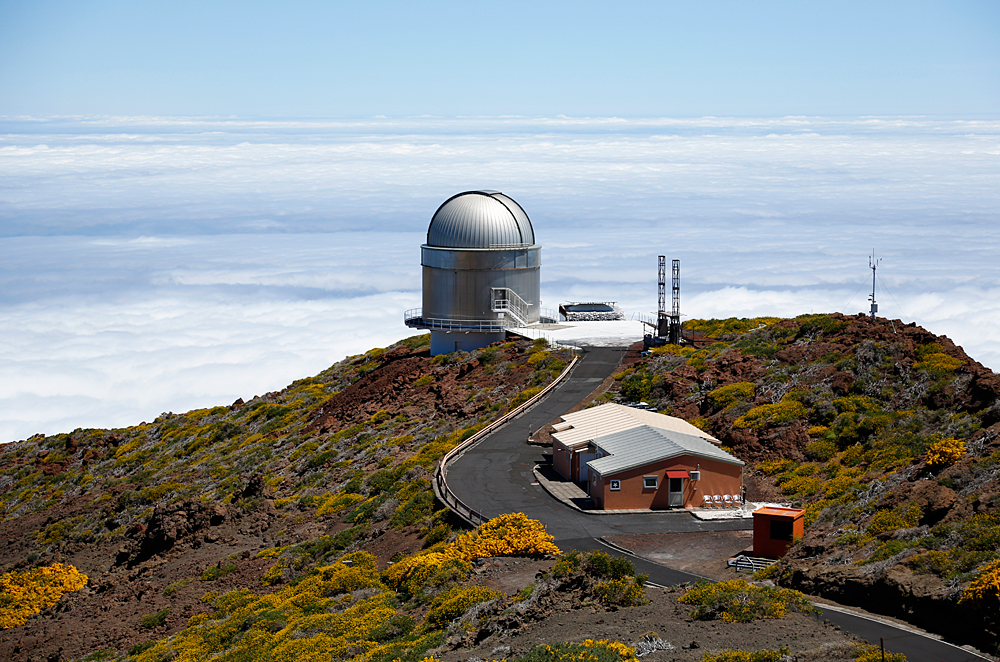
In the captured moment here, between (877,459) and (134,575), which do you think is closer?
(877,459)

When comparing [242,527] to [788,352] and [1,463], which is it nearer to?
[788,352]

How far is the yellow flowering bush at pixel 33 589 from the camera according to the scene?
32.4 metres

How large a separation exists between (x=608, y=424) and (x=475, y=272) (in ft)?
68.3

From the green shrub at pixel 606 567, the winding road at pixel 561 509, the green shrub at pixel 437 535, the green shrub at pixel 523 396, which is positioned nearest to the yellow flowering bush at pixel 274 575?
the green shrub at pixel 437 535

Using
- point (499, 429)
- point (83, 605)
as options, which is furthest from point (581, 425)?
point (83, 605)

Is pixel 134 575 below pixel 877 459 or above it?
below

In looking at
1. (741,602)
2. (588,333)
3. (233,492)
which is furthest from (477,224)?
(741,602)

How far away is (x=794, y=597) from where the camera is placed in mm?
19922

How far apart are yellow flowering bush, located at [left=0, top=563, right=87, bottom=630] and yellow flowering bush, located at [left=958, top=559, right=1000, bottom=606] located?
27927 mm

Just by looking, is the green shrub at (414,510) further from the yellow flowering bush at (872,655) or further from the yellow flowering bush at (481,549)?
the yellow flowering bush at (872,655)

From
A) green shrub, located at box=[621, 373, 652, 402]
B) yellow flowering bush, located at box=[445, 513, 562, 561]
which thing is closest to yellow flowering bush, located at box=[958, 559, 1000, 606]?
yellow flowering bush, located at box=[445, 513, 562, 561]

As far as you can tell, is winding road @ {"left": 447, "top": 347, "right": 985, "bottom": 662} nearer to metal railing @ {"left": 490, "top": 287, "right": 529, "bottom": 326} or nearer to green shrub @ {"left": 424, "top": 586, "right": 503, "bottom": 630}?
green shrub @ {"left": 424, "top": 586, "right": 503, "bottom": 630}

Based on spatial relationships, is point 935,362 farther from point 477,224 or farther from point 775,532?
point 477,224

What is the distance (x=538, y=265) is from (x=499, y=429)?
19186 millimetres
